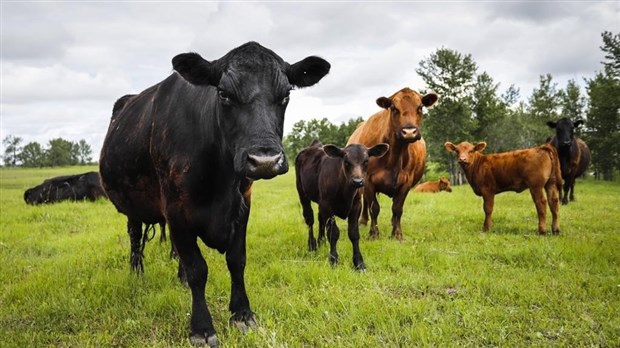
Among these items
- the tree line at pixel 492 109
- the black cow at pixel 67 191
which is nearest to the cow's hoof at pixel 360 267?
the black cow at pixel 67 191

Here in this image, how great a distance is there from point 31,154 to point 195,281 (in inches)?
6688

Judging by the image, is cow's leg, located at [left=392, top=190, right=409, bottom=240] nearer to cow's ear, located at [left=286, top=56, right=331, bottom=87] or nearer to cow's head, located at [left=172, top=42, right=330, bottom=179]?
cow's ear, located at [left=286, top=56, right=331, bottom=87]

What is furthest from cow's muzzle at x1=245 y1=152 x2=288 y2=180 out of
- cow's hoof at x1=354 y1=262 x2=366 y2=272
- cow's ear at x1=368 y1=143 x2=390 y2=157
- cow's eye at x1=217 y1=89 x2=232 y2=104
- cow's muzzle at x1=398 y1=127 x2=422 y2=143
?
cow's muzzle at x1=398 y1=127 x2=422 y2=143

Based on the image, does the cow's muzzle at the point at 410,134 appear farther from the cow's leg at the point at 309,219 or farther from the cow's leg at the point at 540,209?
the cow's leg at the point at 540,209

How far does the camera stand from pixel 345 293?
4.80 metres

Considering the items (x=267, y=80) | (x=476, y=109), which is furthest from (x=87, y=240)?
(x=476, y=109)

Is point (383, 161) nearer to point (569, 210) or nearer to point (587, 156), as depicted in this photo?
point (569, 210)

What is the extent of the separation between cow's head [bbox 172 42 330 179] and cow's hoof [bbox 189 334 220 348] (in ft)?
5.13

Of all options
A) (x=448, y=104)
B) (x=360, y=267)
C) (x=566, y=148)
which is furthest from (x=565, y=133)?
(x=448, y=104)

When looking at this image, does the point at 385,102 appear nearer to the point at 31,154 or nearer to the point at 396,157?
the point at 396,157

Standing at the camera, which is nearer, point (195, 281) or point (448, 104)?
point (195, 281)

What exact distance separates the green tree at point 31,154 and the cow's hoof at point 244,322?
157152 millimetres

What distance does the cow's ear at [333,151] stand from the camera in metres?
6.59

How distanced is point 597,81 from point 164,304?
48448 mm
